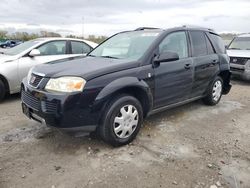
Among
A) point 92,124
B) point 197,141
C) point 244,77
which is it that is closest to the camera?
point 92,124

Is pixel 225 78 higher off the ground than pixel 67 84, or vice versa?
pixel 67 84

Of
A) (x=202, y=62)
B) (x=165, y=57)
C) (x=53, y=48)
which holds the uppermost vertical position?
(x=165, y=57)

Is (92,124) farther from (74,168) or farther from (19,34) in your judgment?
(19,34)

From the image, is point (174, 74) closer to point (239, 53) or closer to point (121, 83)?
point (121, 83)

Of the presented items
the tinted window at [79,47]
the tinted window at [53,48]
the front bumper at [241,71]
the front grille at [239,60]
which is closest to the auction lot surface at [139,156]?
the tinted window at [53,48]

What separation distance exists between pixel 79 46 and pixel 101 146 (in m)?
4.21

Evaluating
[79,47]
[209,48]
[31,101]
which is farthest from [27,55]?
[209,48]

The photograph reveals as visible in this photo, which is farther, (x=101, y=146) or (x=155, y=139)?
(x=155, y=139)

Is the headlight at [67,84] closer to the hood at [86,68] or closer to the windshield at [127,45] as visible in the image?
the hood at [86,68]

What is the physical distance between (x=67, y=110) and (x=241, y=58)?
7.40m

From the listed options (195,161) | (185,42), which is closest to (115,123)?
(195,161)

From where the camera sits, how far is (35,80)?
3.75 metres

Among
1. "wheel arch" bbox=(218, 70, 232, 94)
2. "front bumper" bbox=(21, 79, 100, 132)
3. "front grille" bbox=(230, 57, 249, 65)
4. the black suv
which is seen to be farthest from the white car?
"front grille" bbox=(230, 57, 249, 65)

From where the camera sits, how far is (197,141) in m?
4.12
